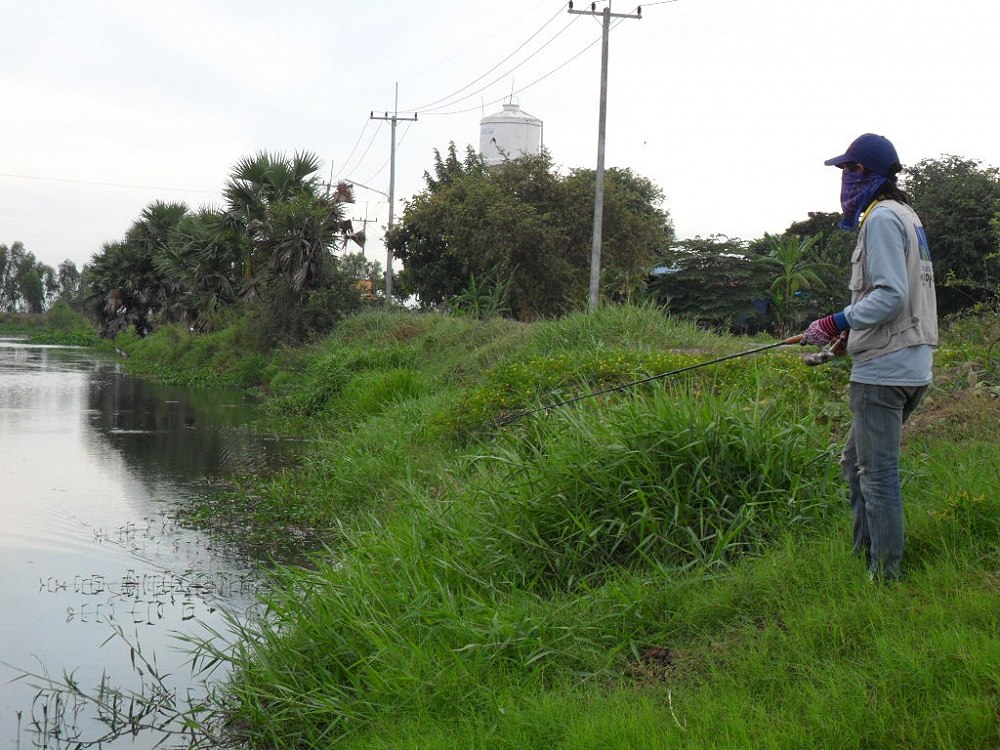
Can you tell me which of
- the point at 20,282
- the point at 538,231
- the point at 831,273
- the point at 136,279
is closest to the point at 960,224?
the point at 831,273

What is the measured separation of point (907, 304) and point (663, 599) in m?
1.63

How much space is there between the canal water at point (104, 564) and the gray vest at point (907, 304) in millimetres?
3639

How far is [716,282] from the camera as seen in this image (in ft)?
139

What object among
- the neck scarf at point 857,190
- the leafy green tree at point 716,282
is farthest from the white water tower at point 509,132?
the neck scarf at point 857,190

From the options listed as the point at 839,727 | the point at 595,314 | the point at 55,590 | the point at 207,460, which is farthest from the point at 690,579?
the point at 207,460

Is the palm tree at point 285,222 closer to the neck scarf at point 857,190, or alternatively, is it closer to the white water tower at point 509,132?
the white water tower at point 509,132

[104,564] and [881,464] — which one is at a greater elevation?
[881,464]

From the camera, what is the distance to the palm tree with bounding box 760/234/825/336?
39438mm

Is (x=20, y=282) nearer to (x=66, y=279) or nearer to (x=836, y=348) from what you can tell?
(x=66, y=279)

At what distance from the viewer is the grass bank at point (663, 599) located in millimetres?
3578

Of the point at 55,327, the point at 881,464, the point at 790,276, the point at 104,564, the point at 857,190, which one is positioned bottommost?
Answer: the point at 104,564

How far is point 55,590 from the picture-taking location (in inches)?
303

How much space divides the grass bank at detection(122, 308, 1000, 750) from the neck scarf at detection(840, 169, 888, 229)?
1322 millimetres

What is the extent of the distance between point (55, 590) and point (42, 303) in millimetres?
122203
